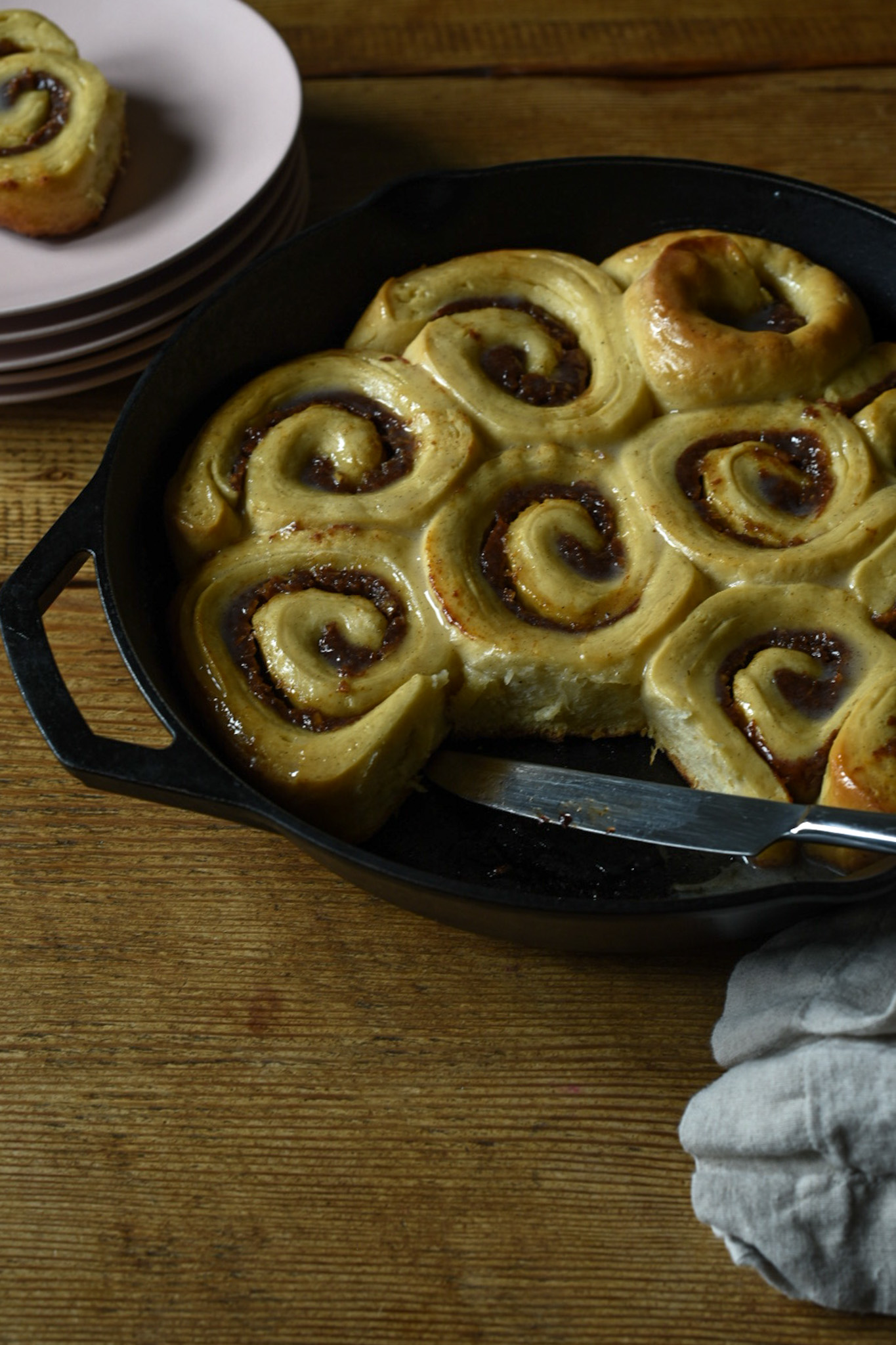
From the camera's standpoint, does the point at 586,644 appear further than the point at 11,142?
No

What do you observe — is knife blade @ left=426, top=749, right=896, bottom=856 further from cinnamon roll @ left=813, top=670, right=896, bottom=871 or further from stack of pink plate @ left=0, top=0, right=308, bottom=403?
stack of pink plate @ left=0, top=0, right=308, bottom=403

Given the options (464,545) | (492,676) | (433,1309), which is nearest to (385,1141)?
(433,1309)

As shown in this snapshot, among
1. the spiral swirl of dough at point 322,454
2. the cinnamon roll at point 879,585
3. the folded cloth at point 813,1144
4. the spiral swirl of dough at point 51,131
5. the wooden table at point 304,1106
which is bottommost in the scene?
the wooden table at point 304,1106

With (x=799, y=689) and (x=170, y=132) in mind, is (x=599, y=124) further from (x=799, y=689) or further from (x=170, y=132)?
(x=799, y=689)

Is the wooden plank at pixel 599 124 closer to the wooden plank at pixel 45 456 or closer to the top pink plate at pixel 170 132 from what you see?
the top pink plate at pixel 170 132

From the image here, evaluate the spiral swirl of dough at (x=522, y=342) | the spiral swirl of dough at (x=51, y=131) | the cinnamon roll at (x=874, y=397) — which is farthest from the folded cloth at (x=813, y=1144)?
the spiral swirl of dough at (x=51, y=131)

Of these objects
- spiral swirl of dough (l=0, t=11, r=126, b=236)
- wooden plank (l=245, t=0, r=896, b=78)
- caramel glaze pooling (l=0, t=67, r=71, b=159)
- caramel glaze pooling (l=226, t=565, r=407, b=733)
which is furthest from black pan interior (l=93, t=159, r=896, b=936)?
wooden plank (l=245, t=0, r=896, b=78)

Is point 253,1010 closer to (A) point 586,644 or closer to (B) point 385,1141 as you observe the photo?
(B) point 385,1141
